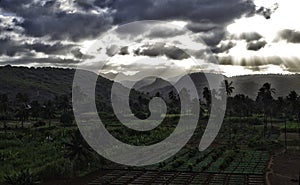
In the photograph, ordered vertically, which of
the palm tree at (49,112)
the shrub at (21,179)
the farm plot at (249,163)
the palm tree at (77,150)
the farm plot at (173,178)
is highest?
the palm tree at (49,112)

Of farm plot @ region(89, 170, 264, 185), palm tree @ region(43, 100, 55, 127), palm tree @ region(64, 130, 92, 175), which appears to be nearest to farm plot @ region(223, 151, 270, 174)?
farm plot @ region(89, 170, 264, 185)

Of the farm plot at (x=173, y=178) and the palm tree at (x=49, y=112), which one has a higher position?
the palm tree at (x=49, y=112)

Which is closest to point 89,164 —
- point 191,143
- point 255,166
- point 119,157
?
point 119,157

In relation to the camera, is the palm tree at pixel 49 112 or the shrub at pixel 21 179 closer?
the shrub at pixel 21 179

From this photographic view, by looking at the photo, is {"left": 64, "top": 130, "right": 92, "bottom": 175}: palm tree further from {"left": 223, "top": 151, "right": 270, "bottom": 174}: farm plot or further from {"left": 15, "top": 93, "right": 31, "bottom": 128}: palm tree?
{"left": 15, "top": 93, "right": 31, "bottom": 128}: palm tree

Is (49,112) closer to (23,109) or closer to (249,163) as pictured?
(23,109)

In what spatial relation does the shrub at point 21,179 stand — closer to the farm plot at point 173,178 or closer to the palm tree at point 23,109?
the farm plot at point 173,178

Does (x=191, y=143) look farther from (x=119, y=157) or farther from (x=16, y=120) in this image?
(x=16, y=120)

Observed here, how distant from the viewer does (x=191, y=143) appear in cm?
6194

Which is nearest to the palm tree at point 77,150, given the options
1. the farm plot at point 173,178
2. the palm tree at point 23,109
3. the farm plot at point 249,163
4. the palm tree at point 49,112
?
the farm plot at point 173,178

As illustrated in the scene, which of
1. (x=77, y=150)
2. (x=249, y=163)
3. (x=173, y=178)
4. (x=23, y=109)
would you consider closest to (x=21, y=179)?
(x=77, y=150)

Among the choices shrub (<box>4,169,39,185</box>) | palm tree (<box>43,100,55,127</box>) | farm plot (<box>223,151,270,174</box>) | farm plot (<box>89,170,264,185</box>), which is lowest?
farm plot (<box>223,151,270,174</box>)

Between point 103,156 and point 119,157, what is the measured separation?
306cm

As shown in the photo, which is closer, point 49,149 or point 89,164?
point 89,164
